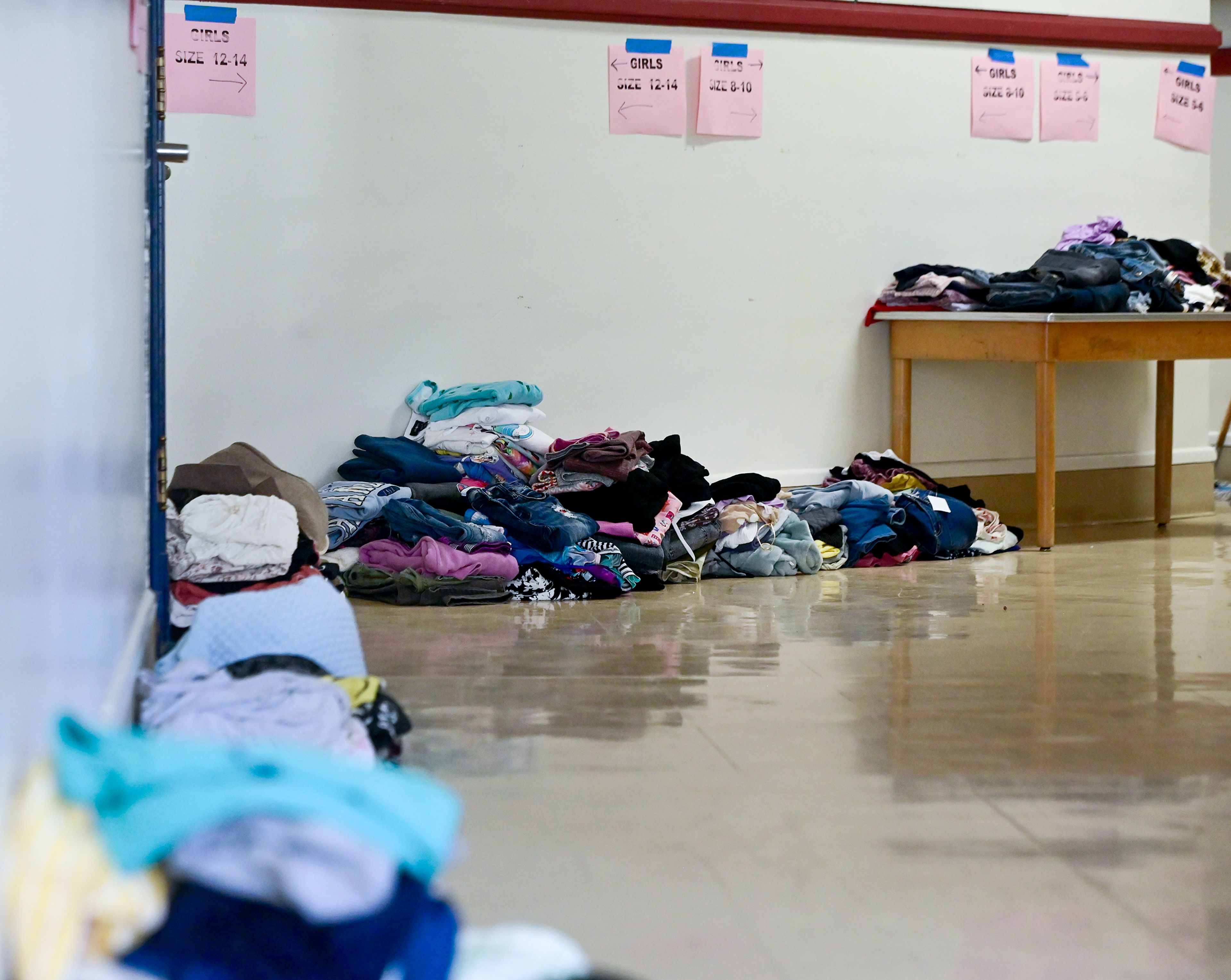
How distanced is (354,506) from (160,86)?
4.53ft

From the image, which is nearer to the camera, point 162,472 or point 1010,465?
point 162,472

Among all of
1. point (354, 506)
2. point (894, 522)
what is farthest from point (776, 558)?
point (354, 506)

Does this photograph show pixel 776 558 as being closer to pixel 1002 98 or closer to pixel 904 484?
pixel 904 484

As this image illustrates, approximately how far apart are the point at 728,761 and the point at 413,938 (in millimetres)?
1150

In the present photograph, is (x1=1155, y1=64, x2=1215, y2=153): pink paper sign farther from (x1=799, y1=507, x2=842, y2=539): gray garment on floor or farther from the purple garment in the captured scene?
(x1=799, y1=507, x2=842, y2=539): gray garment on floor

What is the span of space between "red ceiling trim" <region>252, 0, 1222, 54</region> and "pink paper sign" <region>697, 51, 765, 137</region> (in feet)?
0.41

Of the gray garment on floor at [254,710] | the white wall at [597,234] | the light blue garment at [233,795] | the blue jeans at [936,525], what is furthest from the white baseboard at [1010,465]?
the light blue garment at [233,795]

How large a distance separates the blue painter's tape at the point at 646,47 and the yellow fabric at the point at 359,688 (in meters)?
2.84

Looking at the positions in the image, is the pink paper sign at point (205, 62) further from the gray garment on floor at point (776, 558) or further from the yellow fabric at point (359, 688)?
the yellow fabric at point (359, 688)

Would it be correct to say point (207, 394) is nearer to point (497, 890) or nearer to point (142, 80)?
point (142, 80)

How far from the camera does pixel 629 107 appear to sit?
14.6 feet

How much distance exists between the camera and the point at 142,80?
2650 mm

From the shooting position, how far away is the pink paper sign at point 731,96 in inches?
178

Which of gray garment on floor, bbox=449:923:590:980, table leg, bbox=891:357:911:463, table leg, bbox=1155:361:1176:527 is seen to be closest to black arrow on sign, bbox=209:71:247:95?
table leg, bbox=891:357:911:463
